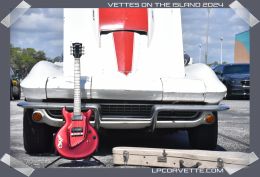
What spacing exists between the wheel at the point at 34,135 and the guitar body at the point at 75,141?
0.60 metres

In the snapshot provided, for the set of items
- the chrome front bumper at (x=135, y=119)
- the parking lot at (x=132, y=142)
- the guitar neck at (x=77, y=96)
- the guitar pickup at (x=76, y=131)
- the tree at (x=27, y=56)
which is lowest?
the parking lot at (x=132, y=142)

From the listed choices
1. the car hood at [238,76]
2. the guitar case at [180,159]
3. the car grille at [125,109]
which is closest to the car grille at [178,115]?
the car grille at [125,109]

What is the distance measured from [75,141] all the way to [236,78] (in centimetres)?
1086

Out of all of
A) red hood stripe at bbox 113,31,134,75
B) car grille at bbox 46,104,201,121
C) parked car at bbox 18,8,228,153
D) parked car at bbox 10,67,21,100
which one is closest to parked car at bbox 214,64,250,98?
parked car at bbox 10,67,21,100

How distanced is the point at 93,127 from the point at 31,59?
5.09ft

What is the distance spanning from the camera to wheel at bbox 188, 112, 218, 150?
245 inches

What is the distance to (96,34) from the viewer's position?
639 centimetres

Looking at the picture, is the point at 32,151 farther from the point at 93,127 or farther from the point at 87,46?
the point at 87,46

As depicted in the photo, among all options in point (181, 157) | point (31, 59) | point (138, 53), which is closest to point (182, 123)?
point (181, 157)

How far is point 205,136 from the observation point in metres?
6.26

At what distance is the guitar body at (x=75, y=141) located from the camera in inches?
216

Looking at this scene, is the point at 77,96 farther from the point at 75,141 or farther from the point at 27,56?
the point at 27,56

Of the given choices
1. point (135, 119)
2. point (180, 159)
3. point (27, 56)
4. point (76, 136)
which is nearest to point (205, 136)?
point (180, 159)

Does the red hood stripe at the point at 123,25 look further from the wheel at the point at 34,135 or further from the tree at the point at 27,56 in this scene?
the wheel at the point at 34,135
